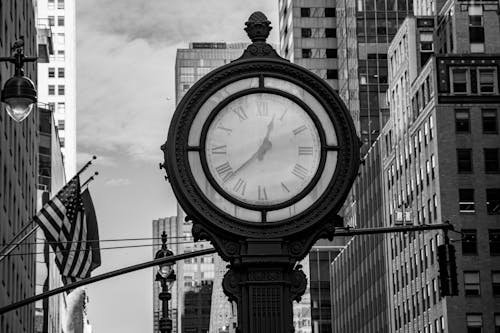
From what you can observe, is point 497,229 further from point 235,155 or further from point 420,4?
point 235,155

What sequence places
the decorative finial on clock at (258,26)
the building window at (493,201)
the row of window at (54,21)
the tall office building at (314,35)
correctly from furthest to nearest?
the row of window at (54,21) → the tall office building at (314,35) → the building window at (493,201) → the decorative finial on clock at (258,26)

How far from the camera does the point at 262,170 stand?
7969 millimetres

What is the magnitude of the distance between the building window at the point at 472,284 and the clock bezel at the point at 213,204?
88.7 m

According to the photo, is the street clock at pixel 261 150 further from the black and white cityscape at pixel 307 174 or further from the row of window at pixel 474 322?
the row of window at pixel 474 322

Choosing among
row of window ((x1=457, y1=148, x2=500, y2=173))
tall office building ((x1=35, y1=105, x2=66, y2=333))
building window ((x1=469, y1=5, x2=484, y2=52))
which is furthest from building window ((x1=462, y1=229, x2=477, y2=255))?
tall office building ((x1=35, y1=105, x2=66, y2=333))

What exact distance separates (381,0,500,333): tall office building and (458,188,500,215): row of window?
0.07 metres

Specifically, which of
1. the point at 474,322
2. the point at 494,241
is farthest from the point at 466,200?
the point at 474,322

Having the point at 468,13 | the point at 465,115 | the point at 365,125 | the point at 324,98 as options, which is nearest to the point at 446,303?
the point at 465,115

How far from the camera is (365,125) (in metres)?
153

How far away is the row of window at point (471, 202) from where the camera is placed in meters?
97.6

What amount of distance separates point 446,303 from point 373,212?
2888cm

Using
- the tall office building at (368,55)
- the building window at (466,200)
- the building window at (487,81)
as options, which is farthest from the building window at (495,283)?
the tall office building at (368,55)

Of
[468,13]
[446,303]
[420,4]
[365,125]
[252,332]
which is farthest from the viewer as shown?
[365,125]

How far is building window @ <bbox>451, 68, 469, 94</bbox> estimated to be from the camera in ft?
330
